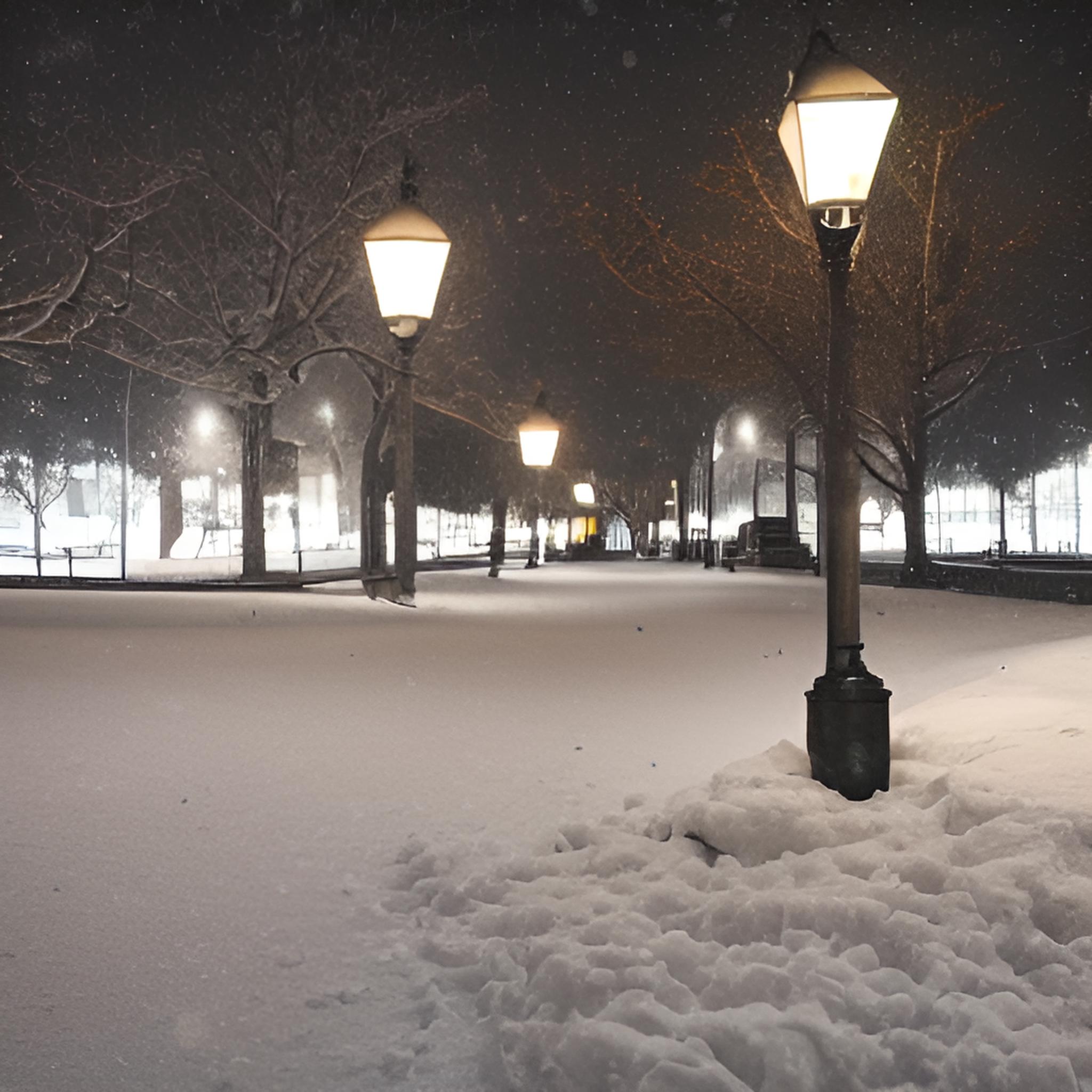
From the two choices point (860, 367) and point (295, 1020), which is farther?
point (860, 367)

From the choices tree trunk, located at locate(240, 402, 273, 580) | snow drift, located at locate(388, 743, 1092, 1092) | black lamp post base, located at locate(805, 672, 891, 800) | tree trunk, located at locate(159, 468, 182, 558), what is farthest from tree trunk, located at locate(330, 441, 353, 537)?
snow drift, located at locate(388, 743, 1092, 1092)

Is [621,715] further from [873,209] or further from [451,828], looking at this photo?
[873,209]

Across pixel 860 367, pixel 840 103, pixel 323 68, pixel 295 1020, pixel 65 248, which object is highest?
pixel 323 68

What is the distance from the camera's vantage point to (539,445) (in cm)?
2056

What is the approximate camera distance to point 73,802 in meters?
5.59

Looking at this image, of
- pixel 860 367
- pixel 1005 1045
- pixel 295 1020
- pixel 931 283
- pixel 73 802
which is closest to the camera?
pixel 1005 1045

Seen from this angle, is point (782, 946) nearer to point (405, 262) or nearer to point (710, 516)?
point (405, 262)

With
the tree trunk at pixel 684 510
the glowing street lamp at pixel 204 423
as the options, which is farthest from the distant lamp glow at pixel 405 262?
the tree trunk at pixel 684 510

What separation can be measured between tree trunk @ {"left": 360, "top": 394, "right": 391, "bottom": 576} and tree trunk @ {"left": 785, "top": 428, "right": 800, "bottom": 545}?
1763 centimetres

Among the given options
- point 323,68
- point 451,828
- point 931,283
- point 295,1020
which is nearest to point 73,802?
point 451,828

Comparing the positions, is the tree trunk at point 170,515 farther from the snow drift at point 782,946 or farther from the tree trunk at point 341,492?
the snow drift at point 782,946

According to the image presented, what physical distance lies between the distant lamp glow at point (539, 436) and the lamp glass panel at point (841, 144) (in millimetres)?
14541

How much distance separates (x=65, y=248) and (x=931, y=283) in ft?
57.7

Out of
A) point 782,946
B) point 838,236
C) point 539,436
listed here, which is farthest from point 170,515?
point 782,946
